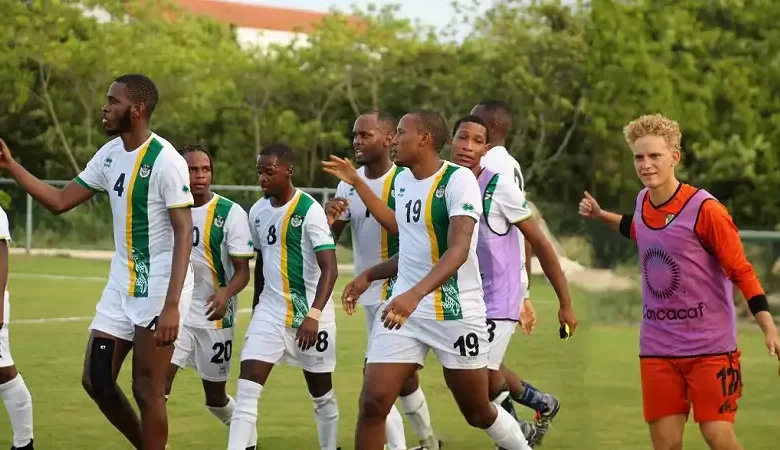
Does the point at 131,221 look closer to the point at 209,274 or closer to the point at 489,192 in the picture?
the point at 209,274

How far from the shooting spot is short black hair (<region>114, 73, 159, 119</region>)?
23.8 ft

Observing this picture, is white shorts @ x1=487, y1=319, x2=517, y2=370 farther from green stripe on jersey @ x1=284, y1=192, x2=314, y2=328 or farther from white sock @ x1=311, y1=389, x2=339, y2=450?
green stripe on jersey @ x1=284, y1=192, x2=314, y2=328

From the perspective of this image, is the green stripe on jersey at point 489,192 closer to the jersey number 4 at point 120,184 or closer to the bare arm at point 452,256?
the bare arm at point 452,256

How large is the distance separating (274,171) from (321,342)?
1.03 m

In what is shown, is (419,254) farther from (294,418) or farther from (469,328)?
(294,418)

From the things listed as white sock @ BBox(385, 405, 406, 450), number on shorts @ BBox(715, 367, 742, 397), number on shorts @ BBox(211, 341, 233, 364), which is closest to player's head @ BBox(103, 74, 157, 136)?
number on shorts @ BBox(211, 341, 233, 364)

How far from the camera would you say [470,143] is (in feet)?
27.0

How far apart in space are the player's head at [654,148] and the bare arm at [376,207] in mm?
1414

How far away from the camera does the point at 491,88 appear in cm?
3638

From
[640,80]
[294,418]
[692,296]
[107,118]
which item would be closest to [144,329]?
[107,118]

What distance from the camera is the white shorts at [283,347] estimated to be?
8164 mm

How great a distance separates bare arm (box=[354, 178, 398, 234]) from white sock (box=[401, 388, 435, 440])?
56.1 inches

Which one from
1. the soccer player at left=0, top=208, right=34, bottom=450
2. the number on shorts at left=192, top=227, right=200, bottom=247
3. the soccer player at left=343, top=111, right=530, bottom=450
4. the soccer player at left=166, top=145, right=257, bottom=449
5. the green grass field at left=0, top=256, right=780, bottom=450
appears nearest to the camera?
the soccer player at left=343, top=111, right=530, bottom=450

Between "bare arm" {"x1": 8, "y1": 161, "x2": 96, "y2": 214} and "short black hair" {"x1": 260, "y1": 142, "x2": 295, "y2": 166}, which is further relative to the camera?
"short black hair" {"x1": 260, "y1": 142, "x2": 295, "y2": 166}
